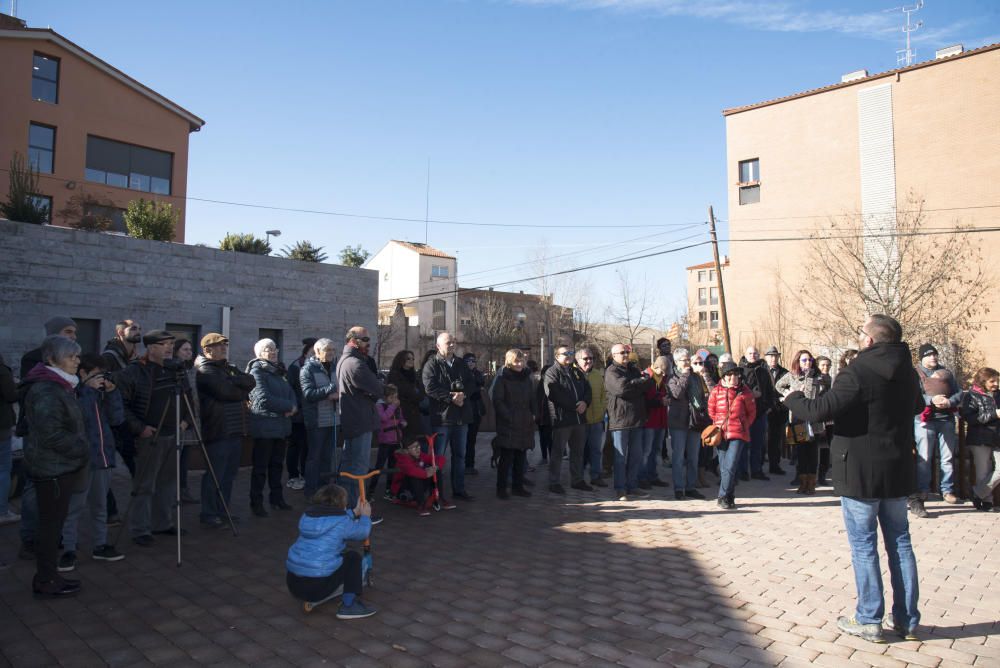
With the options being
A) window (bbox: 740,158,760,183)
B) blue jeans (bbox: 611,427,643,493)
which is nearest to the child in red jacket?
blue jeans (bbox: 611,427,643,493)

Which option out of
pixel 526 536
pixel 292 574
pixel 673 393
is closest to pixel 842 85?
pixel 673 393

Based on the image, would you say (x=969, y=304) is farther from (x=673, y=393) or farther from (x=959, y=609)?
(x=959, y=609)

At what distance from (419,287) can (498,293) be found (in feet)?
23.2

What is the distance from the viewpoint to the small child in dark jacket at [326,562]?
4.45m

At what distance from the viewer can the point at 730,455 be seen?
26.8 feet

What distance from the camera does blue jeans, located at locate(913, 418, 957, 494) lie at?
27.8 ft

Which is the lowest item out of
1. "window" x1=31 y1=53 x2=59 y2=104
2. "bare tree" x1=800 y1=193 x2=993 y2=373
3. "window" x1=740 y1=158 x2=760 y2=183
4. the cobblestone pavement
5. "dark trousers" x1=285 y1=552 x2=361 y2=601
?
the cobblestone pavement

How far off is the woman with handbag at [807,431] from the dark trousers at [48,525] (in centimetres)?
815

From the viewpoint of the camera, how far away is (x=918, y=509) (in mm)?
7898

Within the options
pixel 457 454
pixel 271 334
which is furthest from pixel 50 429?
pixel 271 334

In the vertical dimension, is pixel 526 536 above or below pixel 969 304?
below

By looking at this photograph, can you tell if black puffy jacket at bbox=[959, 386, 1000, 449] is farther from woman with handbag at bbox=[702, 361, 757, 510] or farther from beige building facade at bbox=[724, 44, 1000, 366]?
beige building facade at bbox=[724, 44, 1000, 366]

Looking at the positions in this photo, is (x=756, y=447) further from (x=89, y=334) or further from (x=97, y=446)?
(x=89, y=334)

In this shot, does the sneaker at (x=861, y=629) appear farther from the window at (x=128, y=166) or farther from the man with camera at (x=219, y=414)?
the window at (x=128, y=166)
